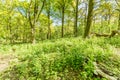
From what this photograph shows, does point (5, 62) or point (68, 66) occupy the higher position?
point (68, 66)

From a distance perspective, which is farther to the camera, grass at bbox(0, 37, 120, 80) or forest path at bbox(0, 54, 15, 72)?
forest path at bbox(0, 54, 15, 72)

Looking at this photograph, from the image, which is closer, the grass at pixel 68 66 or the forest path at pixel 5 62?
the grass at pixel 68 66

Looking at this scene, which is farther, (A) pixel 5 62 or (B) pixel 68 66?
(A) pixel 5 62

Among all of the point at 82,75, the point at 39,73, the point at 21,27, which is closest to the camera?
the point at 82,75

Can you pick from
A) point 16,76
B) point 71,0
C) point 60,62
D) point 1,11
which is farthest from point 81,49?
point 1,11

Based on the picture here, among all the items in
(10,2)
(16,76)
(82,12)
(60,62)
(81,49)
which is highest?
(10,2)

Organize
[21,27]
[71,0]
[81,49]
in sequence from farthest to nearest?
[21,27], [71,0], [81,49]

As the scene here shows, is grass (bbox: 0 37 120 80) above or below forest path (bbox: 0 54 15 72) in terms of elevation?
above

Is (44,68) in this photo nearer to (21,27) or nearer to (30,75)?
(30,75)

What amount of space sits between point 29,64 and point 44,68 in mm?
760

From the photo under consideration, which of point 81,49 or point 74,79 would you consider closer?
point 74,79

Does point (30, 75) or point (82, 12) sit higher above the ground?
point (82, 12)

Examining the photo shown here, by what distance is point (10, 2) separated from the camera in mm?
31031

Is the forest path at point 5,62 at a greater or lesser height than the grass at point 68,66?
lesser
